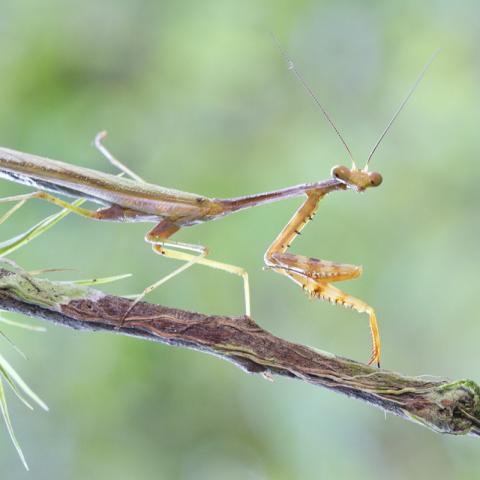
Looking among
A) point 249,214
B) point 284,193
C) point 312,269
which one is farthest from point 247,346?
point 249,214

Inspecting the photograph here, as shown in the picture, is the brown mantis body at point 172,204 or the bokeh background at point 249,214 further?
the bokeh background at point 249,214

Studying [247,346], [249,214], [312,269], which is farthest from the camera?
[249,214]

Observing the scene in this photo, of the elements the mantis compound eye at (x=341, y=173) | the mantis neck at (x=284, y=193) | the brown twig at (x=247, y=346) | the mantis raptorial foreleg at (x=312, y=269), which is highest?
the mantis compound eye at (x=341, y=173)

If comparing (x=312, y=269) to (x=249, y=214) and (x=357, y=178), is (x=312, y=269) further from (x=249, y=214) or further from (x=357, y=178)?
(x=249, y=214)

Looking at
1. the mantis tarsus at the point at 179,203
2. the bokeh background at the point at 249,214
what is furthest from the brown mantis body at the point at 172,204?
the bokeh background at the point at 249,214

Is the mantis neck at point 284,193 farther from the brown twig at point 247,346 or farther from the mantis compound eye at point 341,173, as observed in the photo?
the brown twig at point 247,346

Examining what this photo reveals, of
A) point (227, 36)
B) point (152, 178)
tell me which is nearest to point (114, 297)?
point (152, 178)

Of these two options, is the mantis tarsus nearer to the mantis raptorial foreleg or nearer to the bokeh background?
the mantis raptorial foreleg
